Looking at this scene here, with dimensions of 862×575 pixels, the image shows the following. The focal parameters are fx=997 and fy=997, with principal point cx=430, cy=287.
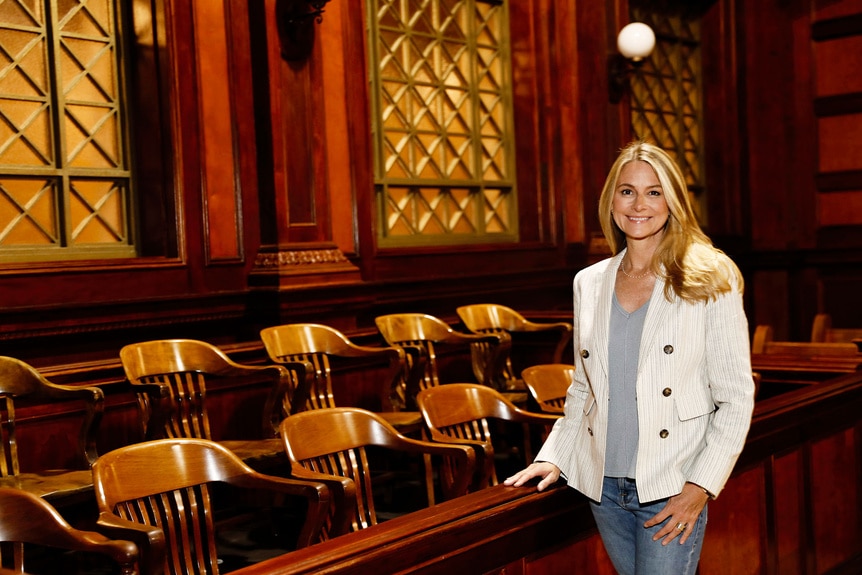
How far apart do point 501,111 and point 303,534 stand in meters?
5.04

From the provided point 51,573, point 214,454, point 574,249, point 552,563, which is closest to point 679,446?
point 552,563

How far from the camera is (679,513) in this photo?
1.84 metres

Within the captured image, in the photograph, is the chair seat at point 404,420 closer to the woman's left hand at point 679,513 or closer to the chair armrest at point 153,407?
the chair armrest at point 153,407

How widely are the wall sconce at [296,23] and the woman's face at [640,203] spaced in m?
3.38

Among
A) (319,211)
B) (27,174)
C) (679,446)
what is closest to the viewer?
(679,446)

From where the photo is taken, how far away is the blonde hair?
6.12 ft

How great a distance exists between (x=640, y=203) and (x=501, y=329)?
3503 mm

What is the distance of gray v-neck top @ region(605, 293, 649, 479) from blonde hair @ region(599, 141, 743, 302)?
0.09 m

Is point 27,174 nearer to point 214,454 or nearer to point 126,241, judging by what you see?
point 126,241

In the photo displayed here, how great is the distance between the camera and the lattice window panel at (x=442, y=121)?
6.08 metres

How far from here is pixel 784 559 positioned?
3.11m

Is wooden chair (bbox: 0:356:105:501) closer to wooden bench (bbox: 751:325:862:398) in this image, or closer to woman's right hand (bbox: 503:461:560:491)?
woman's right hand (bbox: 503:461:560:491)

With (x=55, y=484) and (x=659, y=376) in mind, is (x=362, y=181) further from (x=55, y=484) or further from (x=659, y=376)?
(x=659, y=376)

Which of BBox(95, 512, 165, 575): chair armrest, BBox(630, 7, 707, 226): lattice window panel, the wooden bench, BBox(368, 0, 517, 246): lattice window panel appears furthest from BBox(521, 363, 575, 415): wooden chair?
BBox(630, 7, 707, 226): lattice window panel
